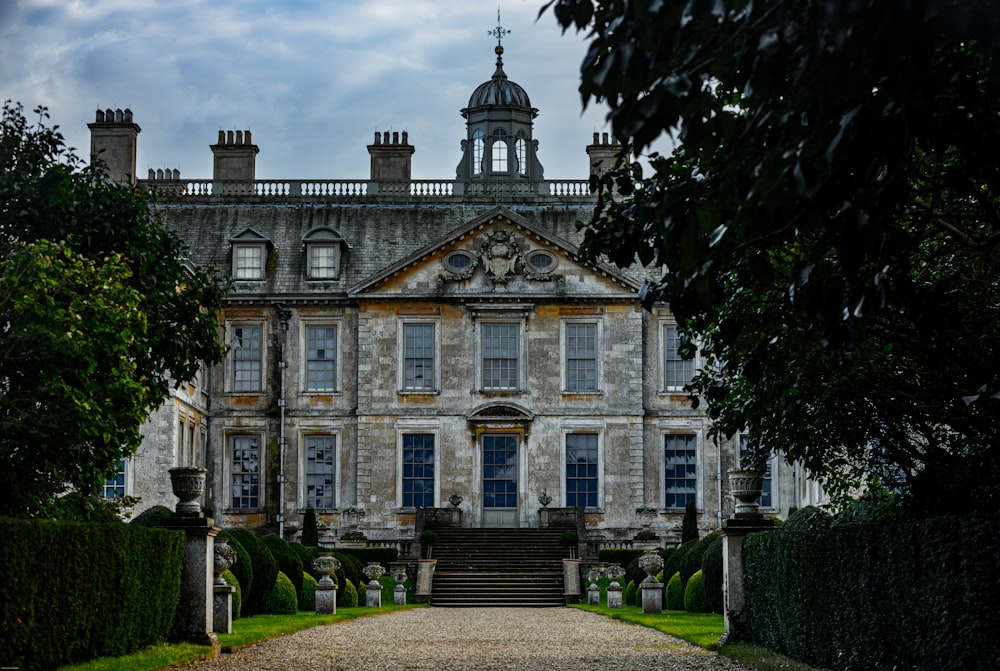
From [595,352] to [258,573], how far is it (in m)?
16.2

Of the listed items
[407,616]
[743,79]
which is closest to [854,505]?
[743,79]

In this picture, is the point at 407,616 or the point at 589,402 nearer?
the point at 407,616

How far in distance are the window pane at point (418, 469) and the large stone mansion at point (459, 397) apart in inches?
1.5

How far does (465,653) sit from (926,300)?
999 centimetres

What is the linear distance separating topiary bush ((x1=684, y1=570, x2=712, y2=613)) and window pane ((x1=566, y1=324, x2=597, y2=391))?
44.9ft

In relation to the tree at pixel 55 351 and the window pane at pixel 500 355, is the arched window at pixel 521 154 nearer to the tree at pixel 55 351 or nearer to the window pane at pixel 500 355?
the window pane at pixel 500 355

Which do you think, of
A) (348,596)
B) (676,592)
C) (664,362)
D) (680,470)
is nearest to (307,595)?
(348,596)

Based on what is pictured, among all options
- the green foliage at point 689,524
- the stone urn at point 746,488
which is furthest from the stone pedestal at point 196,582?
the green foliage at point 689,524

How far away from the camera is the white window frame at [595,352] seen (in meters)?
38.5

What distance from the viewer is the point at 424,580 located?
31.4 m

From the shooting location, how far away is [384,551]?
35875mm

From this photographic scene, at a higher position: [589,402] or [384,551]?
[589,402]

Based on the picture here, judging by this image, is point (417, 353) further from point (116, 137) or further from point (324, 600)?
point (324, 600)

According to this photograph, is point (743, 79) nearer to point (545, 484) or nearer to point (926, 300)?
point (926, 300)
